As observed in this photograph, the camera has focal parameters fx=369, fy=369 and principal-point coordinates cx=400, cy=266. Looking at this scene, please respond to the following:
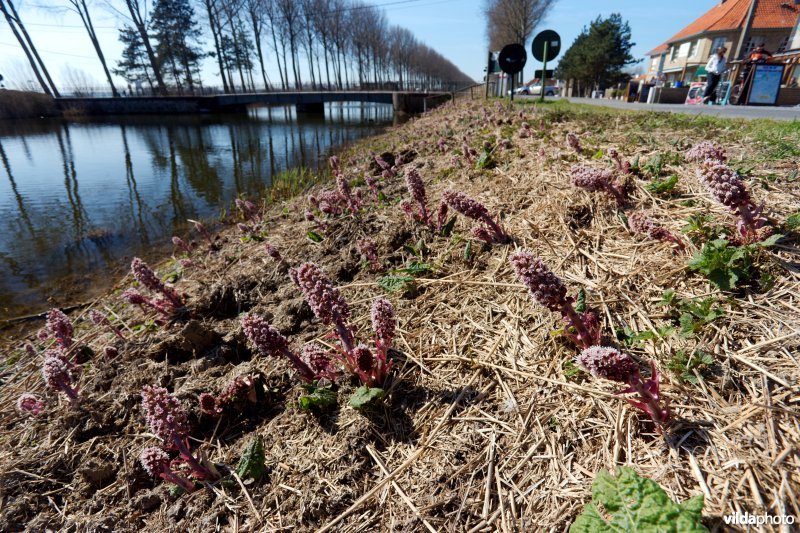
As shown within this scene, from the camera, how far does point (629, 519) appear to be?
1.30 m

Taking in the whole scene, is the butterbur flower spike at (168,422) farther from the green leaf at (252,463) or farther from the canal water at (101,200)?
the canal water at (101,200)

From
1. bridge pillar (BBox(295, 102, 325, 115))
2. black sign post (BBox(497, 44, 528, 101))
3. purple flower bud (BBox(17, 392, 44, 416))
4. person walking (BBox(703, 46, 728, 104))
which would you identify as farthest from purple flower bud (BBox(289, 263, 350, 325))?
bridge pillar (BBox(295, 102, 325, 115))

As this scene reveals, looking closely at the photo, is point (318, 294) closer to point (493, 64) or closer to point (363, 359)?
→ point (363, 359)

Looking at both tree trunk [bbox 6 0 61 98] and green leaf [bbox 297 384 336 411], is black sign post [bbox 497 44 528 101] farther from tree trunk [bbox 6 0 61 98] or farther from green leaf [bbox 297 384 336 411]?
tree trunk [bbox 6 0 61 98]

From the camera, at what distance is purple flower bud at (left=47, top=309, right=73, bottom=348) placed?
11.6 feet

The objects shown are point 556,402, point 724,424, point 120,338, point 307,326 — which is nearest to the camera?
point 724,424

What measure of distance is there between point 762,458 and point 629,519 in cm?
58

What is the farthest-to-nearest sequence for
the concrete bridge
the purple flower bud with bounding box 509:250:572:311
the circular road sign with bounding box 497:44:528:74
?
1. the concrete bridge
2. the circular road sign with bounding box 497:44:528:74
3. the purple flower bud with bounding box 509:250:572:311

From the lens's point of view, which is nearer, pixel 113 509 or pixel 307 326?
pixel 113 509

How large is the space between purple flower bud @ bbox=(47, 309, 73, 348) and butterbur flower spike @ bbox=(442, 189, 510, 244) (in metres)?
3.86

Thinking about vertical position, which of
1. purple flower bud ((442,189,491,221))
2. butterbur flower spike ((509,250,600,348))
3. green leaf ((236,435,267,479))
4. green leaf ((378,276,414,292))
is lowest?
green leaf ((236,435,267,479))

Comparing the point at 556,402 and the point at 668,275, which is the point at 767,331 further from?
the point at 556,402

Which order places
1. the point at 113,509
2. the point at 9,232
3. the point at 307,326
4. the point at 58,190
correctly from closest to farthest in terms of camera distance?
the point at 113,509
the point at 307,326
the point at 9,232
the point at 58,190

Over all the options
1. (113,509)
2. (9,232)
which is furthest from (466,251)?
(9,232)
